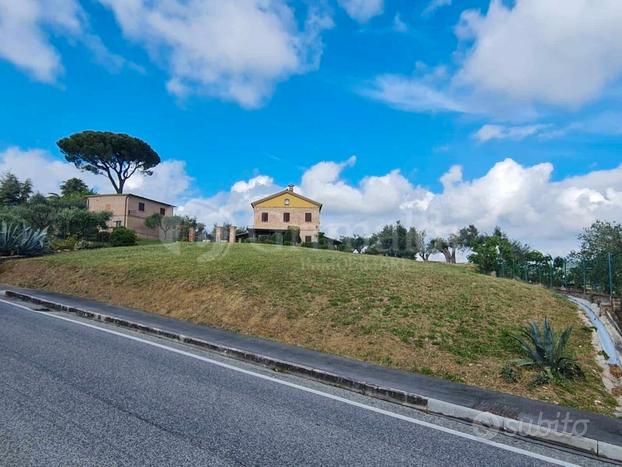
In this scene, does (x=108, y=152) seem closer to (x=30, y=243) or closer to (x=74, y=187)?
(x=74, y=187)

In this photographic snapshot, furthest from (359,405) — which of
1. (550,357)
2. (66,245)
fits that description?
(66,245)

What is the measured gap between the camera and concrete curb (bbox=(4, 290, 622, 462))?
4.39m

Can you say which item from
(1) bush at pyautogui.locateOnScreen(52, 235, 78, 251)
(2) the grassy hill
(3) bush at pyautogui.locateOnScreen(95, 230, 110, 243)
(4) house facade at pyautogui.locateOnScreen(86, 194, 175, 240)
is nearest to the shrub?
(2) the grassy hill

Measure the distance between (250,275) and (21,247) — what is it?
46.0 ft

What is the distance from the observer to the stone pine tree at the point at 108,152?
179 feet

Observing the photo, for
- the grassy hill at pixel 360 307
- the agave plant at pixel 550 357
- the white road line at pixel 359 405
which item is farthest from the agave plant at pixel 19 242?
the agave plant at pixel 550 357

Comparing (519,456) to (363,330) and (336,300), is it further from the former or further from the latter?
(336,300)

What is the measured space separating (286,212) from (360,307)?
45.3m

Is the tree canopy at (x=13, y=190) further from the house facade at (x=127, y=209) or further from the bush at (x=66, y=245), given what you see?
the bush at (x=66, y=245)

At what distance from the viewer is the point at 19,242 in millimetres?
20078

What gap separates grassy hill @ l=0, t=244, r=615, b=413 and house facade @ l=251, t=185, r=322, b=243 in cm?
3815

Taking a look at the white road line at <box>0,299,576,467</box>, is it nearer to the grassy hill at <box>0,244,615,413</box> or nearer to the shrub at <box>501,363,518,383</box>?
→ the grassy hill at <box>0,244,615,413</box>

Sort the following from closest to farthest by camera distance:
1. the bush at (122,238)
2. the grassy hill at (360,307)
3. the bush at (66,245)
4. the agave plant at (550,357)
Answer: the agave plant at (550,357)
the grassy hill at (360,307)
the bush at (66,245)
the bush at (122,238)

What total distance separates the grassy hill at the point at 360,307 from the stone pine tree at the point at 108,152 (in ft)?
143
